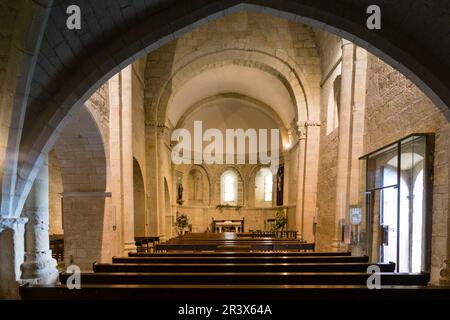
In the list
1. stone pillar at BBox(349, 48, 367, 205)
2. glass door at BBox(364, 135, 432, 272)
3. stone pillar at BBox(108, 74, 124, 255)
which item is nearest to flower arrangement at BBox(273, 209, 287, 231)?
stone pillar at BBox(349, 48, 367, 205)

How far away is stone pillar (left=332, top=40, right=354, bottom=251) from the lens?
698 cm

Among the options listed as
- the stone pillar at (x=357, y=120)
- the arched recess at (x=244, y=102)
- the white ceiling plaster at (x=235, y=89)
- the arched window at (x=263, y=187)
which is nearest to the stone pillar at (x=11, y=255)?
the stone pillar at (x=357, y=120)

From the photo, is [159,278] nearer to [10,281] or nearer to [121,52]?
[10,281]

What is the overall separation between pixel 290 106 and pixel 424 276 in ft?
38.2

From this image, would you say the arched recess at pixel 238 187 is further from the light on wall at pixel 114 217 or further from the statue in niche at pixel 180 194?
the light on wall at pixel 114 217

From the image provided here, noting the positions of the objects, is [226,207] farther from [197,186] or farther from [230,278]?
[230,278]

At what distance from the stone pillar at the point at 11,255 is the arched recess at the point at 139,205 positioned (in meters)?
6.83

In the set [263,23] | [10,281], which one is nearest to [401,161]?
[10,281]

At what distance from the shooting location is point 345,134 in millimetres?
7191

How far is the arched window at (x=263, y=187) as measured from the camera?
18.8 metres

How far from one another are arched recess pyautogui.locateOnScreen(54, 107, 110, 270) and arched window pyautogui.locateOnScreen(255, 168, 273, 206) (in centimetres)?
1362

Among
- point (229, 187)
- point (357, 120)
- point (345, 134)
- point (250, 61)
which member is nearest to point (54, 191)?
point (250, 61)
